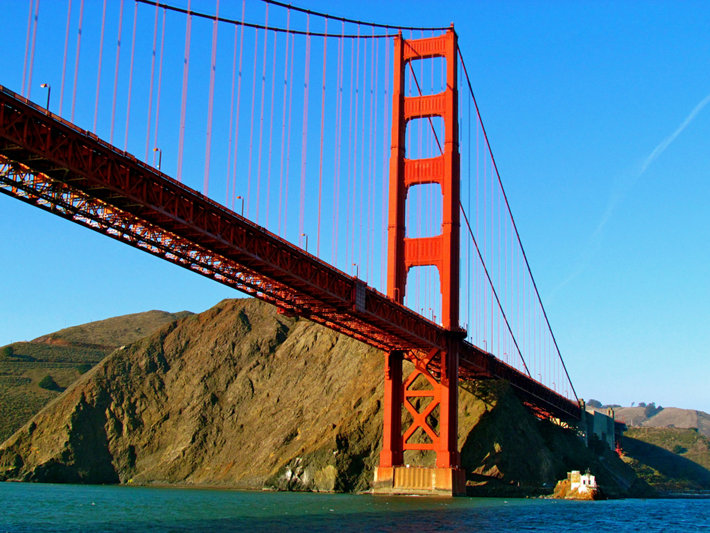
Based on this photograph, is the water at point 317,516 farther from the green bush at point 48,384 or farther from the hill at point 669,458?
the hill at point 669,458

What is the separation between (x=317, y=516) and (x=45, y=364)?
94.5 metres

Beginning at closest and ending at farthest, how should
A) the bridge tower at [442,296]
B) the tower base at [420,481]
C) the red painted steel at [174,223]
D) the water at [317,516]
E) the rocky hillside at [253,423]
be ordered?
1. the red painted steel at [174,223]
2. the water at [317,516]
3. the tower base at [420,481]
4. the bridge tower at [442,296]
5. the rocky hillside at [253,423]

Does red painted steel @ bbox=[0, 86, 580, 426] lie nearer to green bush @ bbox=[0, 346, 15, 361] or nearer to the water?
the water

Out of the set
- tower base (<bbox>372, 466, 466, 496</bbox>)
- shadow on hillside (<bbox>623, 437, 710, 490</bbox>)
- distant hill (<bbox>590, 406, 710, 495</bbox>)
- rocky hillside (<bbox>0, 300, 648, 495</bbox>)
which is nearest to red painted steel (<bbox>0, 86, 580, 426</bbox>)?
tower base (<bbox>372, 466, 466, 496</bbox>)

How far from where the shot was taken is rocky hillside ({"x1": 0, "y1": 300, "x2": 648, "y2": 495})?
2650 inches

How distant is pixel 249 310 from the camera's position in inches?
3976

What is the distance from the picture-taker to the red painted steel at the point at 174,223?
27.7m

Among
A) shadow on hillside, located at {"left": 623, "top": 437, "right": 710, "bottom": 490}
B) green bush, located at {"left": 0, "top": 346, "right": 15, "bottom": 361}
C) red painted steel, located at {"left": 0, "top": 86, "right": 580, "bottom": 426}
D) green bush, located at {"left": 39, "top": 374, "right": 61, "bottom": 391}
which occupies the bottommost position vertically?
shadow on hillside, located at {"left": 623, "top": 437, "right": 710, "bottom": 490}

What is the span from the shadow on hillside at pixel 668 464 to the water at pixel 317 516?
68.1 meters

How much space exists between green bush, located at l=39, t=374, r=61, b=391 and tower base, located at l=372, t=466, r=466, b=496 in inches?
2627

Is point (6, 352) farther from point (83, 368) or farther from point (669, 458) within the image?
point (669, 458)

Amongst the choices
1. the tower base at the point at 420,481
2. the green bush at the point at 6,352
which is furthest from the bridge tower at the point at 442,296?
the green bush at the point at 6,352

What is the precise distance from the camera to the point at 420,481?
57844 millimetres

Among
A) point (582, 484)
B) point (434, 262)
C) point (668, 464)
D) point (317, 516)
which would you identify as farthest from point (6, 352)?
point (317, 516)
